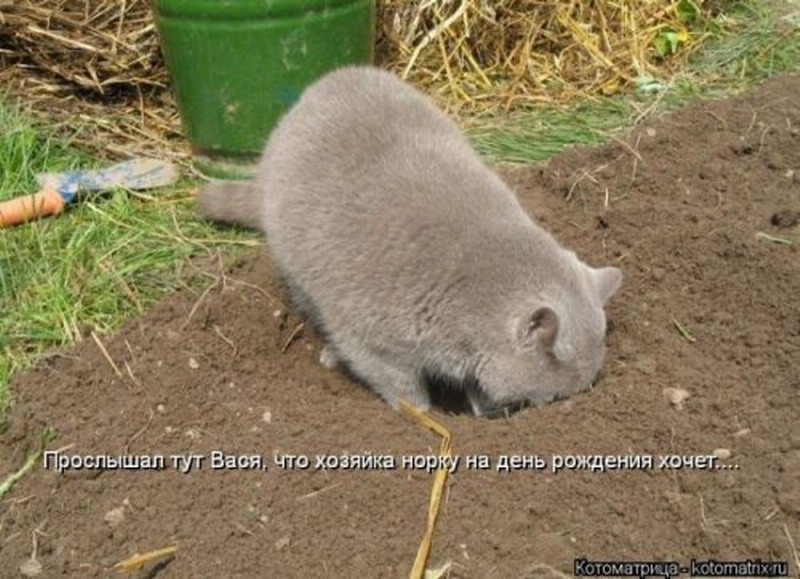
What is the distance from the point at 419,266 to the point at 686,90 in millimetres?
2774

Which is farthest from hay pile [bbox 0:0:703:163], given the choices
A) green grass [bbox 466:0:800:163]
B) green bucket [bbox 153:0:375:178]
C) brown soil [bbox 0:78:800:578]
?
brown soil [bbox 0:78:800:578]

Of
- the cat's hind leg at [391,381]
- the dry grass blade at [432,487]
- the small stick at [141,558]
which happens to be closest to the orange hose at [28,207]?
the cat's hind leg at [391,381]

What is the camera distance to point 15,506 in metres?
3.01

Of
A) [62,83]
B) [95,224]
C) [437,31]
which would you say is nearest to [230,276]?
[95,224]

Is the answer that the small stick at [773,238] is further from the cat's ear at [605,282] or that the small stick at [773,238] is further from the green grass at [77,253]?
Answer: the green grass at [77,253]

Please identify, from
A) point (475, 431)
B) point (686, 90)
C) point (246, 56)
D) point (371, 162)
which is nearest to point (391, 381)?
point (475, 431)

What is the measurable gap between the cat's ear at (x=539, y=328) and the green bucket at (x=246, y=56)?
2048 millimetres

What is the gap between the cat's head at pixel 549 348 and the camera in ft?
10.7

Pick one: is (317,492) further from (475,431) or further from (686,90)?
(686,90)

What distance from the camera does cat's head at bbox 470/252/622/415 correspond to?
3.26m

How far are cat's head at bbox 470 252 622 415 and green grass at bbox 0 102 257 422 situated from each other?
4.89ft

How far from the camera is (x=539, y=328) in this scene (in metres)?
3.23

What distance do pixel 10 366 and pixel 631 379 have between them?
2.26m

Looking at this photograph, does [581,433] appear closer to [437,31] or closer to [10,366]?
[10,366]
